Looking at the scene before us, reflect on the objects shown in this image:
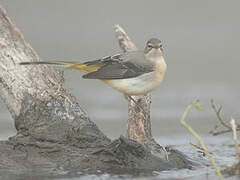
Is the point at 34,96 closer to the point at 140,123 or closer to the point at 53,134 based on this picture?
the point at 53,134

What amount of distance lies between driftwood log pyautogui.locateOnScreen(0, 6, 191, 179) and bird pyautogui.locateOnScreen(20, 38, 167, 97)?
0.37 metres

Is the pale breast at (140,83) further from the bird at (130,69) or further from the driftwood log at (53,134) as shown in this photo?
the driftwood log at (53,134)

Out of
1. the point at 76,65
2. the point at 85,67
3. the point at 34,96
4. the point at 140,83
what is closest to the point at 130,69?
the point at 140,83

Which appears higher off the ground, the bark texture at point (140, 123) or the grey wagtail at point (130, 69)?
the grey wagtail at point (130, 69)

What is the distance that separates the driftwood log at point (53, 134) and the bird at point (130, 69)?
0.37 metres

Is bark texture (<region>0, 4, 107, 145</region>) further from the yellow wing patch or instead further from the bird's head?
the bird's head

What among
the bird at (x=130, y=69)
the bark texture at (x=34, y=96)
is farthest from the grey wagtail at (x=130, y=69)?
the bark texture at (x=34, y=96)

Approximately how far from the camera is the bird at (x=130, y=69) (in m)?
7.79

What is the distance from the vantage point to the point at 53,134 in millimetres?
7633

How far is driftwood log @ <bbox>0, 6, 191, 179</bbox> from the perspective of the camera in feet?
23.6

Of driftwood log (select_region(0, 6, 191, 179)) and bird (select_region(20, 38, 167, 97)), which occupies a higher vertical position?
bird (select_region(20, 38, 167, 97))

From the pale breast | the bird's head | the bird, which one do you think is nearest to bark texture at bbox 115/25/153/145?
the bird

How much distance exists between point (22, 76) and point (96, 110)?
380 centimetres

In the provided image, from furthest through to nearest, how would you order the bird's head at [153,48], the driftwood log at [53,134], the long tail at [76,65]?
the bird's head at [153,48], the long tail at [76,65], the driftwood log at [53,134]
